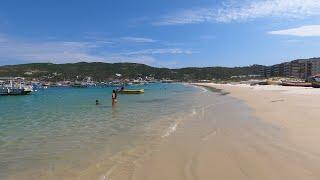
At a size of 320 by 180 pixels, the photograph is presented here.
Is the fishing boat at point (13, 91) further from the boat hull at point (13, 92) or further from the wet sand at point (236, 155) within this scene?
Answer: the wet sand at point (236, 155)

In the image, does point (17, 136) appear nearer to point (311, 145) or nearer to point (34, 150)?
point (34, 150)

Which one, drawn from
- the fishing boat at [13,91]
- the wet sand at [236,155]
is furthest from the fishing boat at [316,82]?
the fishing boat at [13,91]

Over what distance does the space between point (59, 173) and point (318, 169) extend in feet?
19.2

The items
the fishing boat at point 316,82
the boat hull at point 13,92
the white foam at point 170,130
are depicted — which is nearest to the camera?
the white foam at point 170,130

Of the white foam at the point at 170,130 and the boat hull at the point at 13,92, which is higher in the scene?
the white foam at the point at 170,130

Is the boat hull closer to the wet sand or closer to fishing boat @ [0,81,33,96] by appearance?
fishing boat @ [0,81,33,96]

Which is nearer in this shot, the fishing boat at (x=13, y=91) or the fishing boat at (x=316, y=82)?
the fishing boat at (x=316, y=82)

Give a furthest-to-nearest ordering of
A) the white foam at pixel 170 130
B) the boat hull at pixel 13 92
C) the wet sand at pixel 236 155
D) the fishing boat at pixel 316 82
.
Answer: the boat hull at pixel 13 92 < the fishing boat at pixel 316 82 < the white foam at pixel 170 130 < the wet sand at pixel 236 155

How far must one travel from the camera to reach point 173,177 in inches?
328

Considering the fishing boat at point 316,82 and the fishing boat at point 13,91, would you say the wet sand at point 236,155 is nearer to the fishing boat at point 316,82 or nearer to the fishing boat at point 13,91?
the fishing boat at point 316,82

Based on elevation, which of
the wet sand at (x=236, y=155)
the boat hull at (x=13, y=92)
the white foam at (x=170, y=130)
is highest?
the wet sand at (x=236, y=155)

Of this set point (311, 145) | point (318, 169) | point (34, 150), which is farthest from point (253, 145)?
point (34, 150)

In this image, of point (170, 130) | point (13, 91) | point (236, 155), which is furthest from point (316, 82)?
point (236, 155)

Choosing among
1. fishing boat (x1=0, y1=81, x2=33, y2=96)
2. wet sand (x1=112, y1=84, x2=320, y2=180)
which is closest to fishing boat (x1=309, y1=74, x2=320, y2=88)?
wet sand (x1=112, y1=84, x2=320, y2=180)
